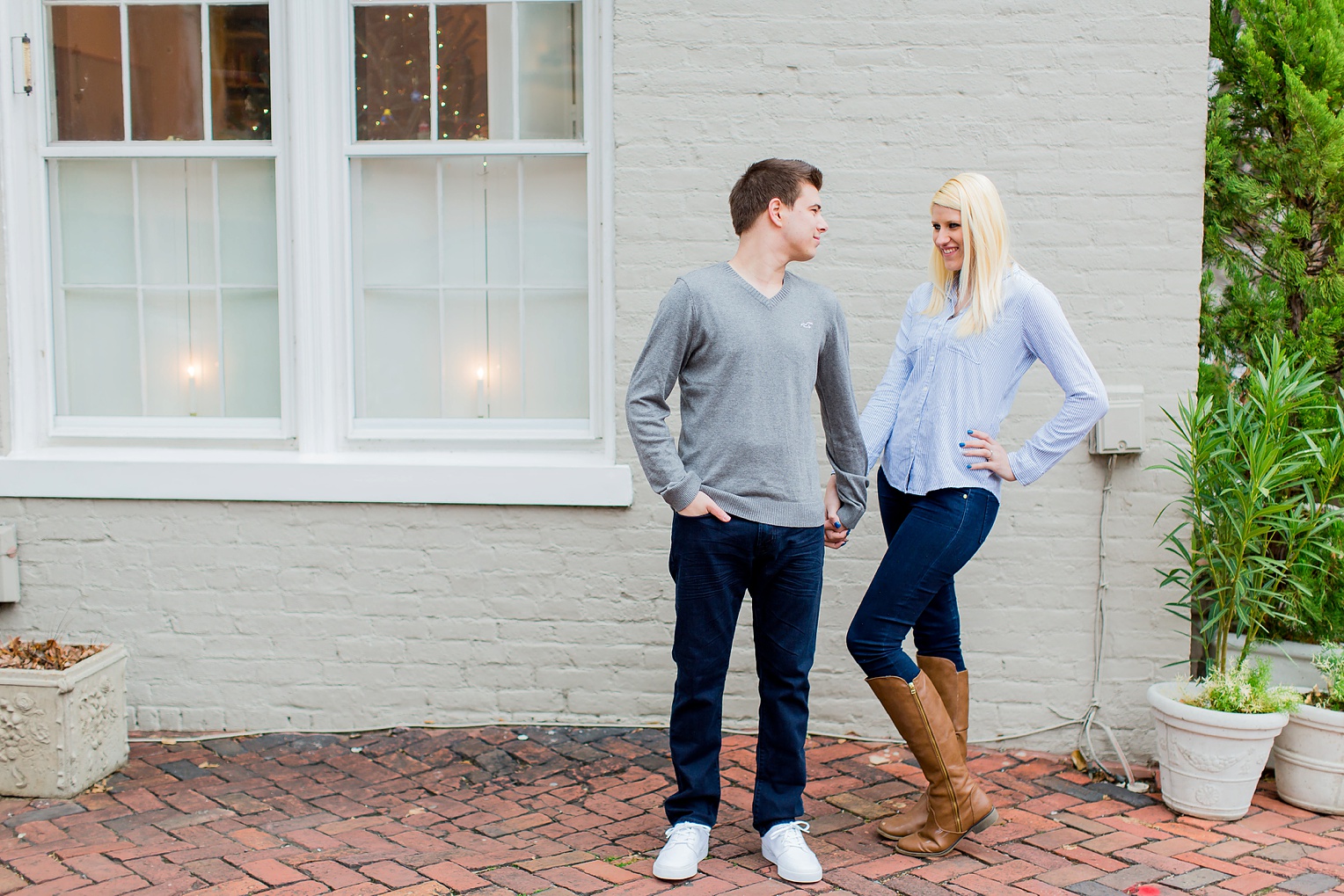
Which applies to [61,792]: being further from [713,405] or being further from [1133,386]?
[1133,386]

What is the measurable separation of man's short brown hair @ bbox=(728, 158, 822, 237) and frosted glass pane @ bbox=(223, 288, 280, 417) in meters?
2.20

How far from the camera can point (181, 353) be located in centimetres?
455

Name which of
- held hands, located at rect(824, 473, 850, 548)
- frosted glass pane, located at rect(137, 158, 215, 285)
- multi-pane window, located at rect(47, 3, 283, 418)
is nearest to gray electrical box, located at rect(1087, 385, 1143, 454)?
held hands, located at rect(824, 473, 850, 548)

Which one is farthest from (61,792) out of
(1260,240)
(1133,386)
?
(1260,240)

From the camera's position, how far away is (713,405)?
9.97 feet

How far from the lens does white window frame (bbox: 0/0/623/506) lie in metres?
4.23

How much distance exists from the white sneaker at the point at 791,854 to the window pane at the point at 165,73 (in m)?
3.32

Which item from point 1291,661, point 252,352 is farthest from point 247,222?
point 1291,661

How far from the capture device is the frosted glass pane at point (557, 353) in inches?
174

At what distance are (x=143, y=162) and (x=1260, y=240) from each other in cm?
420

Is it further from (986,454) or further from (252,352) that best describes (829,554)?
(252,352)

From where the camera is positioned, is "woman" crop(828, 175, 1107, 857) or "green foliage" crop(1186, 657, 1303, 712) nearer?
"woman" crop(828, 175, 1107, 857)

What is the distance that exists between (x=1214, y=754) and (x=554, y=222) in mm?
2911

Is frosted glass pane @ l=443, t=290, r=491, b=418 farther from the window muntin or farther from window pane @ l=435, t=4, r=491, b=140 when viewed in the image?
the window muntin
